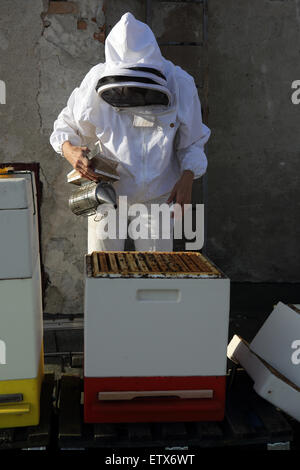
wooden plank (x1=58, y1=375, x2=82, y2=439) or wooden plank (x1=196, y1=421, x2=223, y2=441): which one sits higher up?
wooden plank (x1=58, y1=375, x2=82, y2=439)

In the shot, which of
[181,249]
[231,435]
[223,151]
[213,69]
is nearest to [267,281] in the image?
[181,249]

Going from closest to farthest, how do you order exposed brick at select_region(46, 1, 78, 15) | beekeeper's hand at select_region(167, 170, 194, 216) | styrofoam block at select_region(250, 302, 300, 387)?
styrofoam block at select_region(250, 302, 300, 387) → beekeeper's hand at select_region(167, 170, 194, 216) → exposed brick at select_region(46, 1, 78, 15)

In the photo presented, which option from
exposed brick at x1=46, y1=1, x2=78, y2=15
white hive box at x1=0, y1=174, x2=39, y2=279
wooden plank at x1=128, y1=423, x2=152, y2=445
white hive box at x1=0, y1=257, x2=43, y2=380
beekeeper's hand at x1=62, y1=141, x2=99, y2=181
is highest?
exposed brick at x1=46, y1=1, x2=78, y2=15

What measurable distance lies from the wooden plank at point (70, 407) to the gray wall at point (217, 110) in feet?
4.02

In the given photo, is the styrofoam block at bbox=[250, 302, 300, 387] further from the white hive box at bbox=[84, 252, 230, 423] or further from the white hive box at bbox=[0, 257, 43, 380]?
the white hive box at bbox=[0, 257, 43, 380]

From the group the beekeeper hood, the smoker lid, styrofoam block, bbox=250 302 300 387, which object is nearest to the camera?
the smoker lid

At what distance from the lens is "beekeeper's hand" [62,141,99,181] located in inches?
75.1

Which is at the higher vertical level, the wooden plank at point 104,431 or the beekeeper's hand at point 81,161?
the beekeeper's hand at point 81,161

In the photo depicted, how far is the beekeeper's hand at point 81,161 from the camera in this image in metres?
1.91

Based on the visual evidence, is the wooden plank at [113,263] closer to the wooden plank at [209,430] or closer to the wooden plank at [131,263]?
the wooden plank at [131,263]

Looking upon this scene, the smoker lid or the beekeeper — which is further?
the beekeeper

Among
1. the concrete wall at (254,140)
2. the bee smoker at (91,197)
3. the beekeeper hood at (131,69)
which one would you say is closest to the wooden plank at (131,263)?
the bee smoker at (91,197)

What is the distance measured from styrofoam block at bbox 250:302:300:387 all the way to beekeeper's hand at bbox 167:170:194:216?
629 millimetres

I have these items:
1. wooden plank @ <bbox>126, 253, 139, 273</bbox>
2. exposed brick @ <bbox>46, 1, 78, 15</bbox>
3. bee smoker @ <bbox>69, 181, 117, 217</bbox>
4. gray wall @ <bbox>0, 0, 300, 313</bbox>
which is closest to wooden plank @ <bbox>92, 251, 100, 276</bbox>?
wooden plank @ <bbox>126, 253, 139, 273</bbox>
